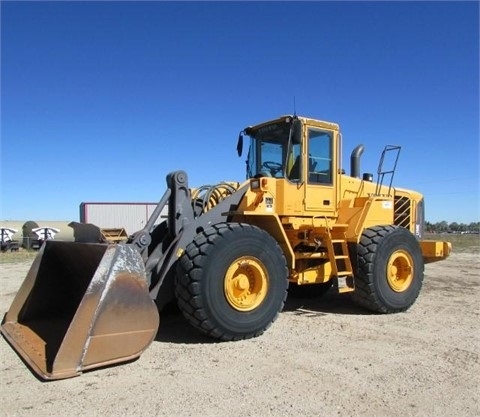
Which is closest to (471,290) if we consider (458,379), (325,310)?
(325,310)

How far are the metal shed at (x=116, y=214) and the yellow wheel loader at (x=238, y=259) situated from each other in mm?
24236

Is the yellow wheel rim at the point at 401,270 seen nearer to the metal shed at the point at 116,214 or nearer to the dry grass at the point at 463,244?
the dry grass at the point at 463,244

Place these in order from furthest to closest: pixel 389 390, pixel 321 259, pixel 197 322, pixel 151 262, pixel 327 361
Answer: pixel 321 259
pixel 151 262
pixel 197 322
pixel 327 361
pixel 389 390

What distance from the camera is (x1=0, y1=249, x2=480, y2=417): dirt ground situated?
149 inches

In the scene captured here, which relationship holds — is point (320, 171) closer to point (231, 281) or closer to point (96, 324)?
point (231, 281)

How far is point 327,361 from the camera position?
16.3 ft

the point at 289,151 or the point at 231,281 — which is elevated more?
the point at 289,151

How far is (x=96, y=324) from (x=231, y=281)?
1758mm

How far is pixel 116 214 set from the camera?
31.5 metres

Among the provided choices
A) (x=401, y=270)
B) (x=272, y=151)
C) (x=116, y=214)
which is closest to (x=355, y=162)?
(x=272, y=151)

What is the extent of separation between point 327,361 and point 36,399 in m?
2.70

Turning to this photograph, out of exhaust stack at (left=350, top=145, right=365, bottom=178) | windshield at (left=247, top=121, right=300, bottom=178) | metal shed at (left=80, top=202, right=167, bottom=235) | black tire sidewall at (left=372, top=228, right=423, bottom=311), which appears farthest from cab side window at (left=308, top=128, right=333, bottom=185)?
metal shed at (left=80, top=202, right=167, bottom=235)

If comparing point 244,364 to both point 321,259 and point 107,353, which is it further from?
point 321,259

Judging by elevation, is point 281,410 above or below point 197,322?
below
